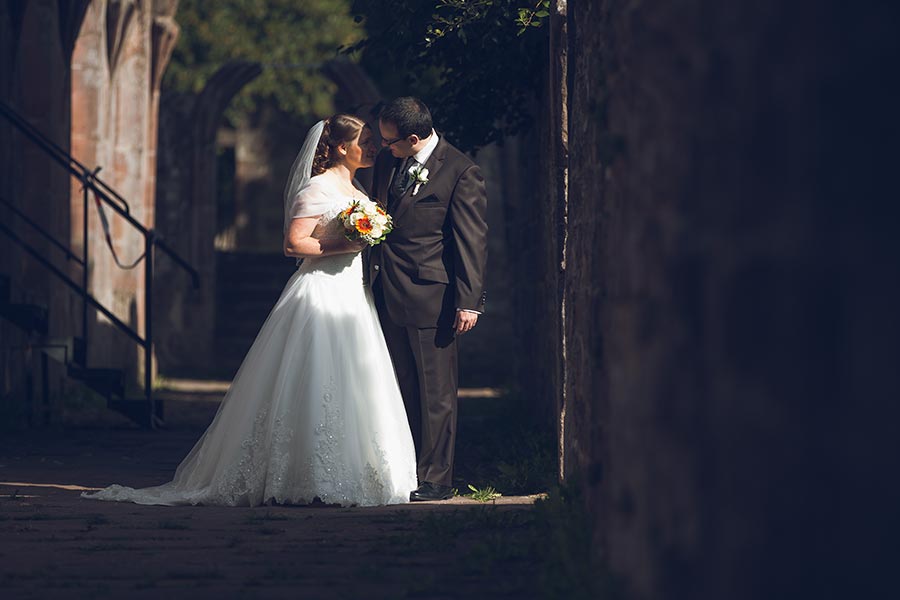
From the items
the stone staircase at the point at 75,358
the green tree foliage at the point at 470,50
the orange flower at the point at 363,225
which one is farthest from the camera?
the stone staircase at the point at 75,358

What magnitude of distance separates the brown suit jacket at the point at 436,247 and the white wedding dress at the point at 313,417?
21 centimetres

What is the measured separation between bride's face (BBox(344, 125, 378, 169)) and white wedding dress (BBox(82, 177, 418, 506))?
0.78 feet

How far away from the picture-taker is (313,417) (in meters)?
6.05

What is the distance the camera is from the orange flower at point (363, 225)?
603cm

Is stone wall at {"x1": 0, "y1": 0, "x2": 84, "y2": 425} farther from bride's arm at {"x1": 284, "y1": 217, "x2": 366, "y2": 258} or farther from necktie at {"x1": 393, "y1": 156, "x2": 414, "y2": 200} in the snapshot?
necktie at {"x1": 393, "y1": 156, "x2": 414, "y2": 200}

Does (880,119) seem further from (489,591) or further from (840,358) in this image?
(489,591)

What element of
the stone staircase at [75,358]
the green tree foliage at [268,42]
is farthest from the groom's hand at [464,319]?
the green tree foliage at [268,42]

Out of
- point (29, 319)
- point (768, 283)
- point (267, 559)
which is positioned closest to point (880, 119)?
point (768, 283)

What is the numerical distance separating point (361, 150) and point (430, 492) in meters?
1.71

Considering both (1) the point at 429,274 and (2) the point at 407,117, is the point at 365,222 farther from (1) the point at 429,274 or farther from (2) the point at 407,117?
(2) the point at 407,117

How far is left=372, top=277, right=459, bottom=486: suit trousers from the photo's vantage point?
6355 millimetres

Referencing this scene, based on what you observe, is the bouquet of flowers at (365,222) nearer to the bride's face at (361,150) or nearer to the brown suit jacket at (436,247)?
the brown suit jacket at (436,247)

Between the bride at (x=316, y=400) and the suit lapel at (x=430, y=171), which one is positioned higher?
the suit lapel at (x=430, y=171)

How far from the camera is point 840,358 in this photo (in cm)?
218
